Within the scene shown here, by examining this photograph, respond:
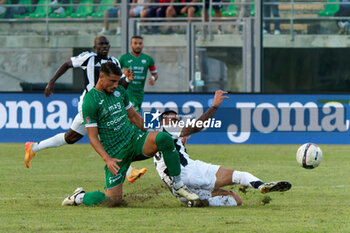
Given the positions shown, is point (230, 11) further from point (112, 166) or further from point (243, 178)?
point (112, 166)

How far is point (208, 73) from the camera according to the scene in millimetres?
17453

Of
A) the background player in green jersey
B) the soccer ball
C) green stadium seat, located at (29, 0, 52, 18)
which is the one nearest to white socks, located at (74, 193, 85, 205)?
the soccer ball

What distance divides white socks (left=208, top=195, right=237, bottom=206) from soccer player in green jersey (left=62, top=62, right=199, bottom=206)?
0.28m

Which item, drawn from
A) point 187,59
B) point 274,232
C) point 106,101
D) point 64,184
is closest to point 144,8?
point 187,59

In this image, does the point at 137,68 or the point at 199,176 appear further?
the point at 137,68

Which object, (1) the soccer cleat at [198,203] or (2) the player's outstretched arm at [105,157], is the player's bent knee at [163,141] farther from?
(1) the soccer cleat at [198,203]

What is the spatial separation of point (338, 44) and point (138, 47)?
689cm

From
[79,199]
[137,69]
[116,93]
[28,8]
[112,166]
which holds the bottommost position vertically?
[79,199]

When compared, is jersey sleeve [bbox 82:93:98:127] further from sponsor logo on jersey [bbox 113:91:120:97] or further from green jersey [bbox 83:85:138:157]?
sponsor logo on jersey [bbox 113:91:120:97]

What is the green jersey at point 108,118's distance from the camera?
710 centimetres

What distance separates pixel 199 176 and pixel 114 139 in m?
0.94

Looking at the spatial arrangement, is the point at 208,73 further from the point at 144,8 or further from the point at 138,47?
the point at 138,47

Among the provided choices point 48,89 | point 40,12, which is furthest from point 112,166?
point 40,12

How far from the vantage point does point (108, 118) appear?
23.5 feet
